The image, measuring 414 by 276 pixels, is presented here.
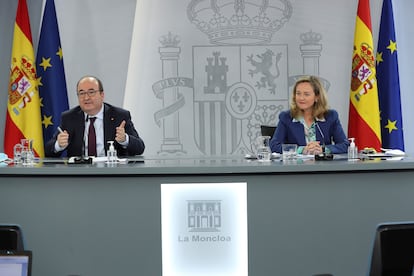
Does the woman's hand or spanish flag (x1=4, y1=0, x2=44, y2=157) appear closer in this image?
the woman's hand

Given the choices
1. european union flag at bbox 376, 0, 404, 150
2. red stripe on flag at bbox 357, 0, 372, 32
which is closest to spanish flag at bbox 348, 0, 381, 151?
red stripe on flag at bbox 357, 0, 372, 32

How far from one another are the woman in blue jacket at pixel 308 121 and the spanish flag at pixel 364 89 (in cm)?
148

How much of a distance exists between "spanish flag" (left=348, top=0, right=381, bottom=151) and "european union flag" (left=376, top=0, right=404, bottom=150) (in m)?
0.16

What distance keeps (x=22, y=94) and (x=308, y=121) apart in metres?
2.86

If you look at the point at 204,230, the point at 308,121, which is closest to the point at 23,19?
the point at 308,121

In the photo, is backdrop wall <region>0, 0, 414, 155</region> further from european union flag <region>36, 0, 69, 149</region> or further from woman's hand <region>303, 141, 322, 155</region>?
woman's hand <region>303, 141, 322, 155</region>

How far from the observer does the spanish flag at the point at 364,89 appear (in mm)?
5730

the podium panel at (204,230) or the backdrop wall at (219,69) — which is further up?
the backdrop wall at (219,69)

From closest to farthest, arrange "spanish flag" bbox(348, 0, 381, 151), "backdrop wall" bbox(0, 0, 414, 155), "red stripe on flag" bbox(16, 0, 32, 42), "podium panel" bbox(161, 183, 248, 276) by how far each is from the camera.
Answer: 1. "podium panel" bbox(161, 183, 248, 276)
2. "spanish flag" bbox(348, 0, 381, 151)
3. "red stripe on flag" bbox(16, 0, 32, 42)
4. "backdrop wall" bbox(0, 0, 414, 155)

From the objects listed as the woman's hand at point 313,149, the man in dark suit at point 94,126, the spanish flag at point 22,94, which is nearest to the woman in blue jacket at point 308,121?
the woman's hand at point 313,149

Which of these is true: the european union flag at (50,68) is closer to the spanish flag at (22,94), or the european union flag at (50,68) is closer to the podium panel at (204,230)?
the spanish flag at (22,94)

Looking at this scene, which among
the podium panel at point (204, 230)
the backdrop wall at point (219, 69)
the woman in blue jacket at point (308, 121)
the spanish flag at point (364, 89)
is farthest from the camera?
the backdrop wall at point (219, 69)

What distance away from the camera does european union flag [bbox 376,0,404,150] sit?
5.83 metres

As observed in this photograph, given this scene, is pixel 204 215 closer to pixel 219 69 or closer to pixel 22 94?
pixel 219 69
